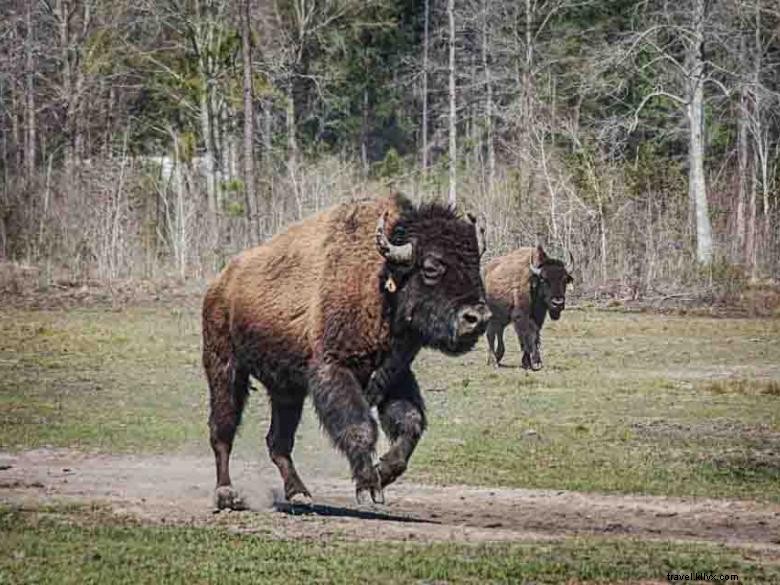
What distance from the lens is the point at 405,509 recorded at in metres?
12.1

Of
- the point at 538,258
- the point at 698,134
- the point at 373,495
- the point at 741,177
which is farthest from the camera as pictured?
the point at 741,177

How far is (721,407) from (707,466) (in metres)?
5.13

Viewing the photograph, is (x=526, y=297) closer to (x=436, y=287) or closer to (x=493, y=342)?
(x=493, y=342)

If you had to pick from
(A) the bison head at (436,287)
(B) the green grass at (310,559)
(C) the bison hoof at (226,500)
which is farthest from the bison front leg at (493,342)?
(B) the green grass at (310,559)

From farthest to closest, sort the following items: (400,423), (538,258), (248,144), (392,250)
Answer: (248,144) → (538,258) → (392,250) → (400,423)

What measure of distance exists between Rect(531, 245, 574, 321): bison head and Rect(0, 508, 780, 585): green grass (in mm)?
15669

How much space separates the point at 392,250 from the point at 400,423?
1260 millimetres

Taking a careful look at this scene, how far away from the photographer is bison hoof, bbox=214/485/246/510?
11953 mm

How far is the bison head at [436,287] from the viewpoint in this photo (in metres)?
11.5

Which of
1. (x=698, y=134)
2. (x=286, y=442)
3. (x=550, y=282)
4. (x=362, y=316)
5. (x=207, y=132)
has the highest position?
(x=207, y=132)

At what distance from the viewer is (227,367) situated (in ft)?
41.5

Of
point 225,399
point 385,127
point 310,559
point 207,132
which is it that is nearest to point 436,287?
point 225,399

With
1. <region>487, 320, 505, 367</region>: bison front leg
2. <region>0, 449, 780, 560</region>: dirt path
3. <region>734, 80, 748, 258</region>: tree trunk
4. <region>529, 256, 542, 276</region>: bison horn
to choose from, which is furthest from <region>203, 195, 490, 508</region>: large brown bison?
<region>734, 80, 748, 258</region>: tree trunk

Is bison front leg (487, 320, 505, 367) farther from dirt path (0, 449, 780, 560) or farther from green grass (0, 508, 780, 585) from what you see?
green grass (0, 508, 780, 585)
